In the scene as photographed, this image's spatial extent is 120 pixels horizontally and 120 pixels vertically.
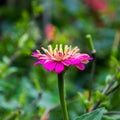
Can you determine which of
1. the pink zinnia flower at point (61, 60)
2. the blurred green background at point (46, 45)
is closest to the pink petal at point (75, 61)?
the pink zinnia flower at point (61, 60)

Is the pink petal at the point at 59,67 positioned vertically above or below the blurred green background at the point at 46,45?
below

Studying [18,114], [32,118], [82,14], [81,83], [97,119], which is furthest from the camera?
[82,14]

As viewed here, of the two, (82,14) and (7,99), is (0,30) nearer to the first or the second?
(82,14)

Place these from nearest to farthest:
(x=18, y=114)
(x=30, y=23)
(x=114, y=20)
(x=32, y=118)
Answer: (x=18, y=114) < (x=32, y=118) < (x=30, y=23) < (x=114, y=20)

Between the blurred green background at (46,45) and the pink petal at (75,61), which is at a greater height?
the blurred green background at (46,45)

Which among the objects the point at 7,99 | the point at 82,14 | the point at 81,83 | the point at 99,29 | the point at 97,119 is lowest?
the point at 97,119

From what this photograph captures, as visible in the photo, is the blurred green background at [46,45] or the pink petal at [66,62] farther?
the blurred green background at [46,45]

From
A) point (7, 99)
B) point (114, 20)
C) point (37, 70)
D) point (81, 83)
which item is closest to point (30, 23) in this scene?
point (37, 70)

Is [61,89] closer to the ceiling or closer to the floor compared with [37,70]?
closer to the floor

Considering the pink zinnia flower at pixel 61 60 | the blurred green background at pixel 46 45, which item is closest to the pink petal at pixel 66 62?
the pink zinnia flower at pixel 61 60

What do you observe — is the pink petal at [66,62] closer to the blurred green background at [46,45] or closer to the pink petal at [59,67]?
the pink petal at [59,67]
